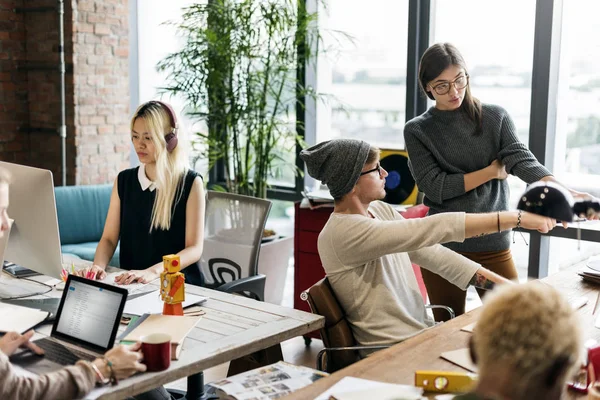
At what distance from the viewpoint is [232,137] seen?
5230mm

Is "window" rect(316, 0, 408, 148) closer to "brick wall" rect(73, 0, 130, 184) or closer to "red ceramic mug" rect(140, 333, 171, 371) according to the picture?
"brick wall" rect(73, 0, 130, 184)

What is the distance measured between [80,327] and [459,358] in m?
1.08

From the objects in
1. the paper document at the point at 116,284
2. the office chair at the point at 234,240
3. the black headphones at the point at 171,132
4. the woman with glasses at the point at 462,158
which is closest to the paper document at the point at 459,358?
the woman with glasses at the point at 462,158

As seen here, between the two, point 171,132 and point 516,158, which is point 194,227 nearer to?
point 171,132

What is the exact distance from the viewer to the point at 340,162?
244 cm

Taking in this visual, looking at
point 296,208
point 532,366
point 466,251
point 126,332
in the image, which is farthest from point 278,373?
point 296,208

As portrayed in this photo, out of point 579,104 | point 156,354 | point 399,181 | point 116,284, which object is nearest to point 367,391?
point 156,354

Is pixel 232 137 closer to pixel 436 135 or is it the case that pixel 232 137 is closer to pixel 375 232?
pixel 436 135

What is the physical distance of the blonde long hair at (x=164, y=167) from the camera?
310 centimetres

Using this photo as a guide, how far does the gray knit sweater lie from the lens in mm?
3088

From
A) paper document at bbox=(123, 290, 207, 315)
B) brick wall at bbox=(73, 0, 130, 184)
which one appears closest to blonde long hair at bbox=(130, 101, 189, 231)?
paper document at bbox=(123, 290, 207, 315)

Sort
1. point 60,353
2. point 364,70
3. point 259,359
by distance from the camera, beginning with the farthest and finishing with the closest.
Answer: point 364,70 < point 259,359 < point 60,353

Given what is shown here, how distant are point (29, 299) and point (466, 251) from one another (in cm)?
172

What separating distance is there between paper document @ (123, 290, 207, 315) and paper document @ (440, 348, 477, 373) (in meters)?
0.93
